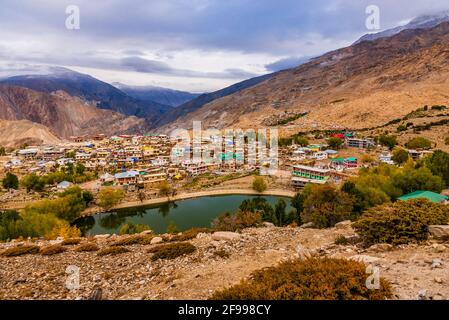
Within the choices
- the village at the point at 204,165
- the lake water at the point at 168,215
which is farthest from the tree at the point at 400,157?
the lake water at the point at 168,215

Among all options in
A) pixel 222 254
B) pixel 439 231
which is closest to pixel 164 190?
pixel 222 254

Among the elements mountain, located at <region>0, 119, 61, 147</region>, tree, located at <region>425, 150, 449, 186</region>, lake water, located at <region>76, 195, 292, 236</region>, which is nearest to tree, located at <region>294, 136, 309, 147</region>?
lake water, located at <region>76, 195, 292, 236</region>

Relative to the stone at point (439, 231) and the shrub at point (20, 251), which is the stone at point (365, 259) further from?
the shrub at point (20, 251)

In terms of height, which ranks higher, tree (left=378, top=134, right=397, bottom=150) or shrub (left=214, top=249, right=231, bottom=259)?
tree (left=378, top=134, right=397, bottom=150)

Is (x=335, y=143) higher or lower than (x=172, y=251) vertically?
higher

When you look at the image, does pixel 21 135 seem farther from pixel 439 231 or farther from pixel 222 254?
pixel 439 231

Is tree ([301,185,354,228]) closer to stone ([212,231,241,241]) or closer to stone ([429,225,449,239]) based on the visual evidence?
stone ([212,231,241,241])
